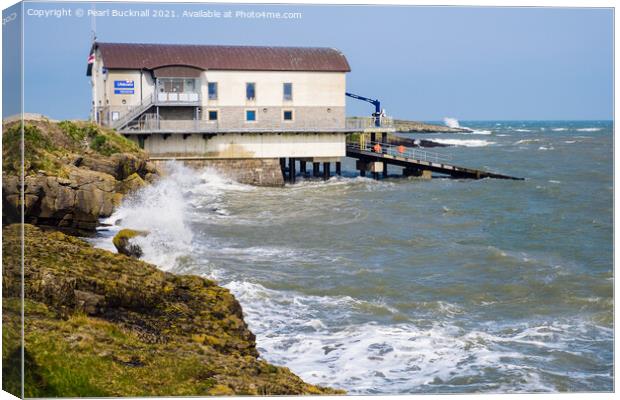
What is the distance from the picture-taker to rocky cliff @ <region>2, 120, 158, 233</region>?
12.8m

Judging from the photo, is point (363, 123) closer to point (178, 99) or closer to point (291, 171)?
point (291, 171)

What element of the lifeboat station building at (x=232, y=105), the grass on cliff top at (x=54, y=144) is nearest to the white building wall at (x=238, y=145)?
the lifeboat station building at (x=232, y=105)

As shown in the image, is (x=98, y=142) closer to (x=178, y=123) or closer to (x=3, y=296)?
(x=178, y=123)

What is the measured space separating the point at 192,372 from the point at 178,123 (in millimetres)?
30079

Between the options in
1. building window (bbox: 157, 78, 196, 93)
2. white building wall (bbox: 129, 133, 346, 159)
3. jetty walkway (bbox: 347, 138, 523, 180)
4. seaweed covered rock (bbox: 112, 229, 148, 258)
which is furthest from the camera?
jetty walkway (bbox: 347, 138, 523, 180)

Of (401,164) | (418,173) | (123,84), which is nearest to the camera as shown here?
(123,84)

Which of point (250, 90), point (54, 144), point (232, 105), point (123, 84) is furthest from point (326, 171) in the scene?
point (54, 144)

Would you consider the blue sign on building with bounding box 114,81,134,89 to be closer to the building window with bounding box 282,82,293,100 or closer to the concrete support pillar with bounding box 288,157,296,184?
the building window with bounding box 282,82,293,100

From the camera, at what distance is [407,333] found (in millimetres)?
16781

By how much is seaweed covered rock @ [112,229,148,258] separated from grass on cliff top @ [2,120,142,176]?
210 cm

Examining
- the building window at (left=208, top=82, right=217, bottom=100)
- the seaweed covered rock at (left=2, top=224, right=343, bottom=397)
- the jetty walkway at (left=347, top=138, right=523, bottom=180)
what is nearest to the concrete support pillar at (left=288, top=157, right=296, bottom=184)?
the jetty walkway at (left=347, top=138, right=523, bottom=180)

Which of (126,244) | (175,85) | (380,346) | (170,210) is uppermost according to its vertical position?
(175,85)

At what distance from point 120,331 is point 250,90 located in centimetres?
3009

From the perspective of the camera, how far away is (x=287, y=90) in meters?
43.2
